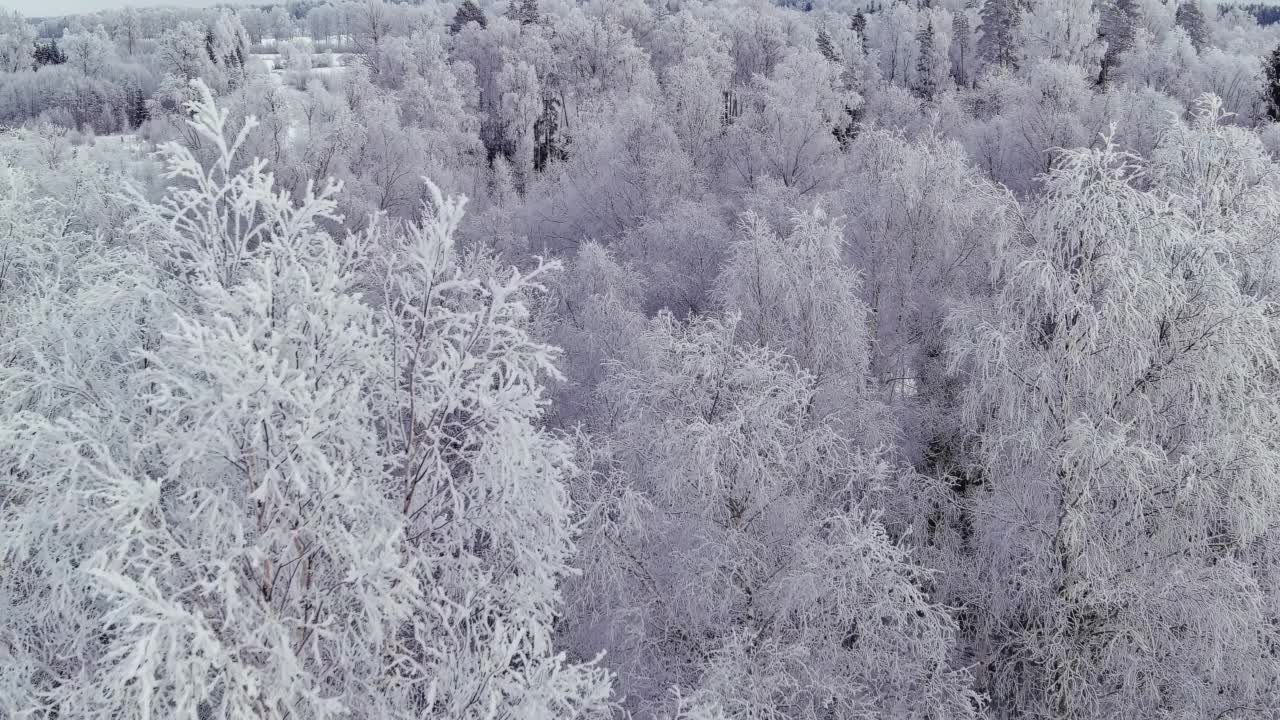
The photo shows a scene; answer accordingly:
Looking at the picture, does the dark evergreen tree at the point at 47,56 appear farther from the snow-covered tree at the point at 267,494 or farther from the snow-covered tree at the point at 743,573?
the snow-covered tree at the point at 267,494

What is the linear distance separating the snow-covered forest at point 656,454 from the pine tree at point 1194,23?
41.3 meters

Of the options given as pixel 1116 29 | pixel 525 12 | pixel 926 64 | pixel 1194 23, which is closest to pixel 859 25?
pixel 926 64

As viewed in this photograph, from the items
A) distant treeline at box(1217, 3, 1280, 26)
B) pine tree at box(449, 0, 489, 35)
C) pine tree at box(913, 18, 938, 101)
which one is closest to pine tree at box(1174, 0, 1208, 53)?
pine tree at box(913, 18, 938, 101)

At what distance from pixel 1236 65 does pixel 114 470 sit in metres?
52.2

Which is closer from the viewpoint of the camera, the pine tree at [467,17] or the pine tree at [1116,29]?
the pine tree at [1116,29]

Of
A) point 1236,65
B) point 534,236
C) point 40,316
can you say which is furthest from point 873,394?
point 1236,65

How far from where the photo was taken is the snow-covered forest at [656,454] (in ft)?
16.2

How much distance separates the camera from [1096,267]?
983 centimetres

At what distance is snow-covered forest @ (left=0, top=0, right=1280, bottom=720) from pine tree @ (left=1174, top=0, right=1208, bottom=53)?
41259 millimetres

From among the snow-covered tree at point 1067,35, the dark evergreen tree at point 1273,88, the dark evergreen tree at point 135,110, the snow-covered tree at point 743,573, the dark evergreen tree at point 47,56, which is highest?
the snow-covered tree at point 1067,35

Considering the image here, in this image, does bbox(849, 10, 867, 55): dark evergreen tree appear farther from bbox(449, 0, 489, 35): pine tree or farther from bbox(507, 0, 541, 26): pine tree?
bbox(449, 0, 489, 35): pine tree

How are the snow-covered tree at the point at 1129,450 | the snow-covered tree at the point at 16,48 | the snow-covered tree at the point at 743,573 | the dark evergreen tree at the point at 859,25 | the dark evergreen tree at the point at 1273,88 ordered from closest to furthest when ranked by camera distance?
the snow-covered tree at the point at 743,573 → the snow-covered tree at the point at 1129,450 → the dark evergreen tree at the point at 1273,88 → the dark evergreen tree at the point at 859,25 → the snow-covered tree at the point at 16,48

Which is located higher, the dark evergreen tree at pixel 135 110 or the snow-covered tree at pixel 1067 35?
the snow-covered tree at pixel 1067 35

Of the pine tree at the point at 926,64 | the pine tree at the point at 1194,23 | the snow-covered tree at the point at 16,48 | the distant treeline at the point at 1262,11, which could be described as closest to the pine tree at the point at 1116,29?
the pine tree at the point at 1194,23
